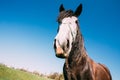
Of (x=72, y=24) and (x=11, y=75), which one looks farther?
(x=11, y=75)

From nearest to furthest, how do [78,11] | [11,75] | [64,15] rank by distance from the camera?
1. [64,15]
2. [78,11]
3. [11,75]

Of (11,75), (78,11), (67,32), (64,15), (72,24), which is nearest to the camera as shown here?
(67,32)

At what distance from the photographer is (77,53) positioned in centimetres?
634

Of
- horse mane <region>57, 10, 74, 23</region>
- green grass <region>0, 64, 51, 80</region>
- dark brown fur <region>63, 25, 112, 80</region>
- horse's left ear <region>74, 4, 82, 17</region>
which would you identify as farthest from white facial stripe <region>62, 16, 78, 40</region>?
green grass <region>0, 64, 51, 80</region>

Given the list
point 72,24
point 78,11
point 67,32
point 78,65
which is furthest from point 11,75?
point 67,32

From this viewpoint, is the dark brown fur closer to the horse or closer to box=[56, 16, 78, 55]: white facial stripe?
the horse

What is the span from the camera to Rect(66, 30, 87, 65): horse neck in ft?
20.6

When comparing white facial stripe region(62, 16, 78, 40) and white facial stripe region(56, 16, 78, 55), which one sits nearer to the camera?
white facial stripe region(56, 16, 78, 55)

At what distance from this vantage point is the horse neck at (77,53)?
628 cm

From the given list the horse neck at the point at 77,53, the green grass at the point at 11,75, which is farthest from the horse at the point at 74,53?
the green grass at the point at 11,75

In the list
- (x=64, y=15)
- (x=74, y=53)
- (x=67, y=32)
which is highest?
(x=64, y=15)

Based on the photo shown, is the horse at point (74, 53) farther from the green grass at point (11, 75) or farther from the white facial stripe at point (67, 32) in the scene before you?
the green grass at point (11, 75)

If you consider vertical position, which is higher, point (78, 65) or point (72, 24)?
point (72, 24)

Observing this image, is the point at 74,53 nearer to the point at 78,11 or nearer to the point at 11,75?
the point at 78,11
